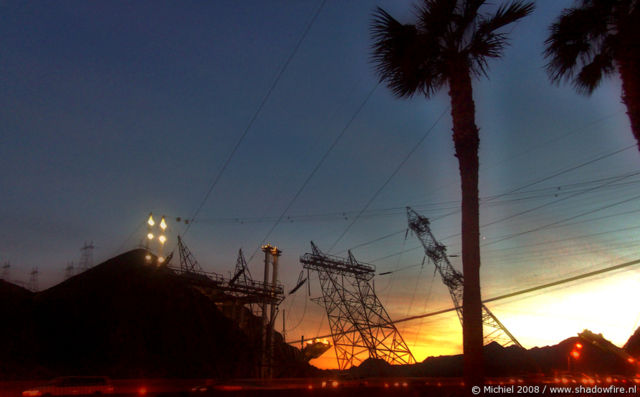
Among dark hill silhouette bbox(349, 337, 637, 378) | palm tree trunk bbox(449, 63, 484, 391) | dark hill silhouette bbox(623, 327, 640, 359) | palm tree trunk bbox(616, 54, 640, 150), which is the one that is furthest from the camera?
dark hill silhouette bbox(623, 327, 640, 359)

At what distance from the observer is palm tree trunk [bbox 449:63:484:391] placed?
9422mm

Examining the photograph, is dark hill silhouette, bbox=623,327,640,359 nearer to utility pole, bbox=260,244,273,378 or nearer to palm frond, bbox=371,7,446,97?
utility pole, bbox=260,244,273,378

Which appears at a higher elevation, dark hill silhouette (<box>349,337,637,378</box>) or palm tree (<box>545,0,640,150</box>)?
palm tree (<box>545,0,640,150</box>)

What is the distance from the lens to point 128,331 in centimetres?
6919

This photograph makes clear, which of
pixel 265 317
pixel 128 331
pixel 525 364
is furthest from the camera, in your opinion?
pixel 525 364

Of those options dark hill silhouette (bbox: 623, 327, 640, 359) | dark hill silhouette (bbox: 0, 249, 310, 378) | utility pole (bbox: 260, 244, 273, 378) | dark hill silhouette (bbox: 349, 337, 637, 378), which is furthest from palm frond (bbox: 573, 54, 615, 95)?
dark hill silhouette (bbox: 623, 327, 640, 359)

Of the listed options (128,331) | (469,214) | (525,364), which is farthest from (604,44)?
(525,364)

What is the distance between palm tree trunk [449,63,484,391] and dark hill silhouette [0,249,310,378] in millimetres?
49074

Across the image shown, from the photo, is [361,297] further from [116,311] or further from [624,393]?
[116,311]

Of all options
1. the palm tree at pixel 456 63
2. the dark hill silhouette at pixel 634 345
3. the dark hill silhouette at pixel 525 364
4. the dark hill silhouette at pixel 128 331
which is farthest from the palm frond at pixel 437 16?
the dark hill silhouette at pixel 634 345

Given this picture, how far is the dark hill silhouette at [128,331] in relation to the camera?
6269 centimetres

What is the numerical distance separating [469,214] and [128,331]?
230ft

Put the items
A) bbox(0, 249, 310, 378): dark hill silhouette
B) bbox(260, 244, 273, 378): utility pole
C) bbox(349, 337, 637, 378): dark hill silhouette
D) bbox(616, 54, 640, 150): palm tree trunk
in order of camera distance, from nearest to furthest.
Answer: bbox(616, 54, 640, 150): palm tree trunk < bbox(260, 244, 273, 378): utility pole < bbox(349, 337, 637, 378): dark hill silhouette < bbox(0, 249, 310, 378): dark hill silhouette

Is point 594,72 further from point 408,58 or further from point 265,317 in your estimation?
point 265,317
